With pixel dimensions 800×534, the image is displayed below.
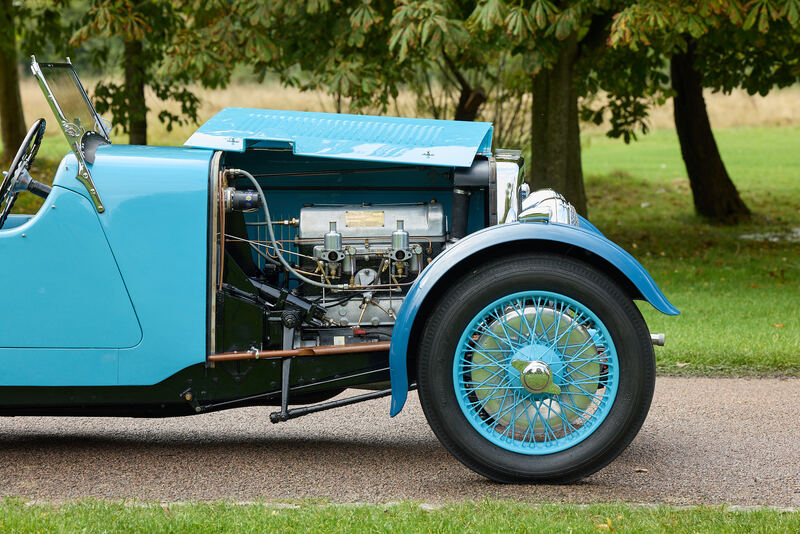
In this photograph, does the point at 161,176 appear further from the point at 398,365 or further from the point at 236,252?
the point at 398,365

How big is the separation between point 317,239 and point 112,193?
927 mm

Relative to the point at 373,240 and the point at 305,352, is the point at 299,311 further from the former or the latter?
the point at 373,240

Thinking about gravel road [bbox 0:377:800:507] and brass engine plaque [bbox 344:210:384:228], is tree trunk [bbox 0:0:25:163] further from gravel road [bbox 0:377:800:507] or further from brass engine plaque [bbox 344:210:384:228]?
brass engine plaque [bbox 344:210:384:228]

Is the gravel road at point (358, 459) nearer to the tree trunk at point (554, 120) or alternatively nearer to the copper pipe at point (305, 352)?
the copper pipe at point (305, 352)

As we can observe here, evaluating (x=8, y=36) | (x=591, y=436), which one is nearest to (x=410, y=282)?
(x=591, y=436)

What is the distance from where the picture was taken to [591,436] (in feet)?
12.8

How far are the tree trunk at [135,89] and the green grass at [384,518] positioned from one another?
36.0 ft

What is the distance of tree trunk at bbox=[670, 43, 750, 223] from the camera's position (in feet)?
47.4

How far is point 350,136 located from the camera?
4.41m

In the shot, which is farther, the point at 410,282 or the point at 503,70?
the point at 503,70

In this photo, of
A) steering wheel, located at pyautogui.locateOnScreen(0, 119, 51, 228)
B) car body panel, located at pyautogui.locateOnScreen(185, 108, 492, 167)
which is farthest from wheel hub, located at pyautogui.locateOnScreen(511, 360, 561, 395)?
steering wheel, located at pyautogui.locateOnScreen(0, 119, 51, 228)

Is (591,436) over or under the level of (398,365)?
under

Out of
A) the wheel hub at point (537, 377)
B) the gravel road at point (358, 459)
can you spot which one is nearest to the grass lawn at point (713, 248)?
the gravel road at point (358, 459)

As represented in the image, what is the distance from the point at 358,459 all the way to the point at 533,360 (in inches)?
40.8
